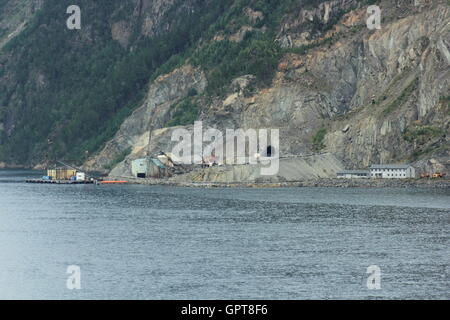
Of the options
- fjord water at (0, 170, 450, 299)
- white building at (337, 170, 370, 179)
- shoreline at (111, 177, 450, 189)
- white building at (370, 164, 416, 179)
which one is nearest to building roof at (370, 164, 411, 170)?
white building at (370, 164, 416, 179)

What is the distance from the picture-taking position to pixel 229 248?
314 feet

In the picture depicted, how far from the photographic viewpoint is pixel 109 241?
102 metres

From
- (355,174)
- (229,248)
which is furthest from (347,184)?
(229,248)

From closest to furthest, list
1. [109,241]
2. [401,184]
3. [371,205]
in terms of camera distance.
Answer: [109,241]
[371,205]
[401,184]

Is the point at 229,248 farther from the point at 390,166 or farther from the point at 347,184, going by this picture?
the point at 390,166

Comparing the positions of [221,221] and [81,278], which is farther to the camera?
[221,221]

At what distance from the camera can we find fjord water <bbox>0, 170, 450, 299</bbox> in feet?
250

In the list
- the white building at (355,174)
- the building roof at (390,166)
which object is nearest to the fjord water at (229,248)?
the building roof at (390,166)

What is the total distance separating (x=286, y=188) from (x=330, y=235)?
83.3 meters

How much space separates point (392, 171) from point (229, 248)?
93422mm

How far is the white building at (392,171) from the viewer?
182625mm

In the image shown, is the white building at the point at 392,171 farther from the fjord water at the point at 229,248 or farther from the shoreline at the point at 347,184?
the fjord water at the point at 229,248

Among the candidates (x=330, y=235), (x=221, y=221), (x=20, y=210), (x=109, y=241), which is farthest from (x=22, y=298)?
(x=20, y=210)

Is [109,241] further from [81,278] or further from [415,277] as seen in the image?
[415,277]
